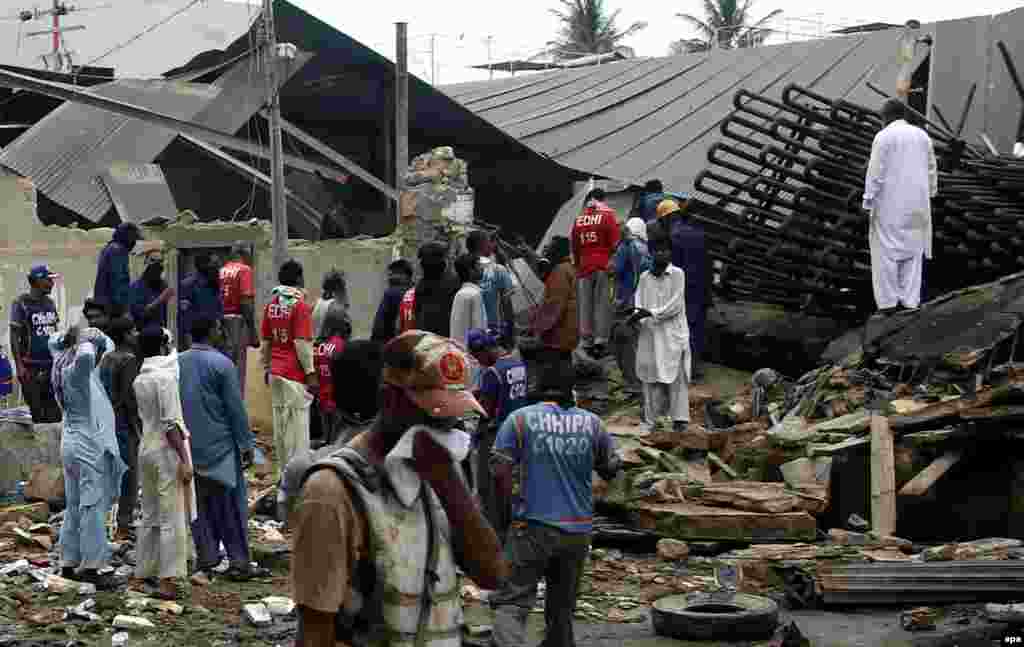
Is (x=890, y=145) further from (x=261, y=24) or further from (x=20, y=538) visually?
(x=261, y=24)

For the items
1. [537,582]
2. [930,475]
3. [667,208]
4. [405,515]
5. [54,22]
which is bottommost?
[537,582]

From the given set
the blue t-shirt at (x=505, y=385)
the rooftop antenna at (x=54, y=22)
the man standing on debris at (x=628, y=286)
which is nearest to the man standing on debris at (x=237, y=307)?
the man standing on debris at (x=628, y=286)

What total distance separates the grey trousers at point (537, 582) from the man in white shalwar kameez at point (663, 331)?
598 centimetres

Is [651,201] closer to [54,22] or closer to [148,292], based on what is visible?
[148,292]

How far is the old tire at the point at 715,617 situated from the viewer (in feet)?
27.6

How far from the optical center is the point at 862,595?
356 inches

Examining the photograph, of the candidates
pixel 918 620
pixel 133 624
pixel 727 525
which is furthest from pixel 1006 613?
pixel 133 624

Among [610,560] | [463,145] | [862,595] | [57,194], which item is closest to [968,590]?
[862,595]

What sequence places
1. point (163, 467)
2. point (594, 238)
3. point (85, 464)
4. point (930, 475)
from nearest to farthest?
1. point (163, 467)
2. point (85, 464)
3. point (930, 475)
4. point (594, 238)

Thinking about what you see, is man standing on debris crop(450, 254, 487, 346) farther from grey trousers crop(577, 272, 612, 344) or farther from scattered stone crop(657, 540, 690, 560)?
grey trousers crop(577, 272, 612, 344)

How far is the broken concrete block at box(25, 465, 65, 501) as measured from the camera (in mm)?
12164

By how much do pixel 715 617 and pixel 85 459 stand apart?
385 centimetres

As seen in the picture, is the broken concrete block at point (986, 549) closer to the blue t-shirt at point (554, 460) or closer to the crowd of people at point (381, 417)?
the crowd of people at point (381, 417)

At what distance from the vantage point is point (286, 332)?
1151 centimetres
